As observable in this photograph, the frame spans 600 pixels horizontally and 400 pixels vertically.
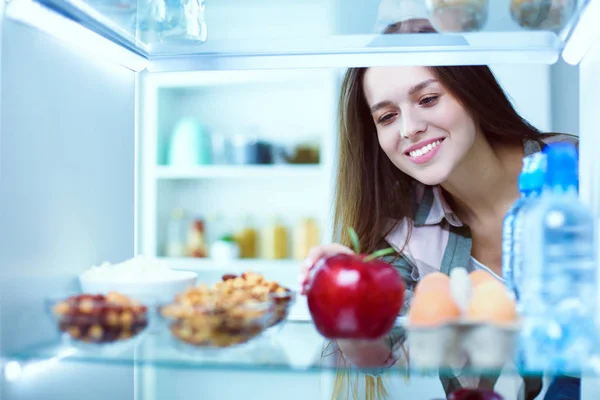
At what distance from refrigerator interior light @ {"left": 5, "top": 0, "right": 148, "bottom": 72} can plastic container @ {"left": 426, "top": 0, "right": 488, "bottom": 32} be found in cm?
45

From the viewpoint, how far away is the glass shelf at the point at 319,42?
0.86m

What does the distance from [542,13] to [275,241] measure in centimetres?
226

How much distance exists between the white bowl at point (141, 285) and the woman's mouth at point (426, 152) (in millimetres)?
698

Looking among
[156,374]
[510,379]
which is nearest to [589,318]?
[510,379]

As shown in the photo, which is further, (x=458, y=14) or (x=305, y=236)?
(x=305, y=236)

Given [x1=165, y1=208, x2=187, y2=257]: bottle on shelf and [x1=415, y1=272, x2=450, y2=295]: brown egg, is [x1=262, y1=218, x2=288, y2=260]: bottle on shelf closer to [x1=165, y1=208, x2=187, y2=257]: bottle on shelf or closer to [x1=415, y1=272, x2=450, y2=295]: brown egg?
[x1=165, y1=208, x2=187, y2=257]: bottle on shelf

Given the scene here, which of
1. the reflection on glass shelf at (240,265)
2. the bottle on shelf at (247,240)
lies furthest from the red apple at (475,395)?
the bottle on shelf at (247,240)

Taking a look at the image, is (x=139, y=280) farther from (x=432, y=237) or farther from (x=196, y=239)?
(x=196, y=239)

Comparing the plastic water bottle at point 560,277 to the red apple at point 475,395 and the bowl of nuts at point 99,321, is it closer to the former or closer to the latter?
the red apple at point 475,395

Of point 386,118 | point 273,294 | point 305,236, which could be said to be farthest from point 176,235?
point 273,294

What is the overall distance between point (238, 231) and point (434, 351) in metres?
2.50

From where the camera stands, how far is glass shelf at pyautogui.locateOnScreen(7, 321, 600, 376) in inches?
24.0

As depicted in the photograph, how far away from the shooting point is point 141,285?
0.79 m

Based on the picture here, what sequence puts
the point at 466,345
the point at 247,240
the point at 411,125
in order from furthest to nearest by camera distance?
the point at 247,240
the point at 411,125
the point at 466,345
